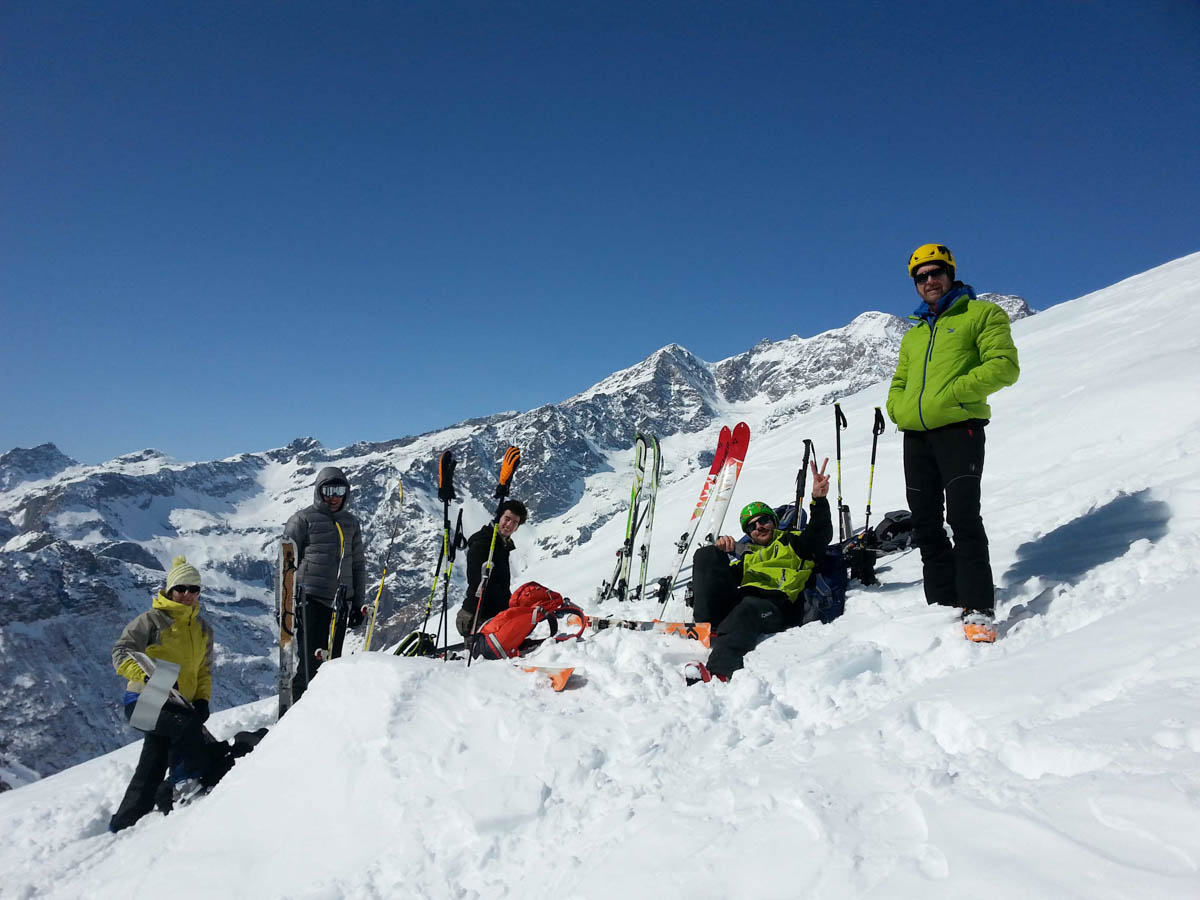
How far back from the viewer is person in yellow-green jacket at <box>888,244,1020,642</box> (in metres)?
4.56

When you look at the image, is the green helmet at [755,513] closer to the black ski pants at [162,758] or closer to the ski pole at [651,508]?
the ski pole at [651,508]

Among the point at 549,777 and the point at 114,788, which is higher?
the point at 549,777

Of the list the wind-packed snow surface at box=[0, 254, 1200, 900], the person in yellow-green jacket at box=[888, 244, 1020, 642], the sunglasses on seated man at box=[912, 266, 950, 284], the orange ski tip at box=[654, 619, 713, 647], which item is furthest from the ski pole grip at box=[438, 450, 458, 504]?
the sunglasses on seated man at box=[912, 266, 950, 284]

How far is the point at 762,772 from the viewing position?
9.40 ft

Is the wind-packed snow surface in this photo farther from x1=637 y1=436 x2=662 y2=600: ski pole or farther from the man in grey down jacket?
x1=637 y1=436 x2=662 y2=600: ski pole

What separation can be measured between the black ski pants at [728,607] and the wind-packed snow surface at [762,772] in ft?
0.72

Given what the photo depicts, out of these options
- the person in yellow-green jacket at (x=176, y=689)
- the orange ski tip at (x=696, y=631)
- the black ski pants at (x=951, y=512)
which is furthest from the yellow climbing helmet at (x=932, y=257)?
the person in yellow-green jacket at (x=176, y=689)

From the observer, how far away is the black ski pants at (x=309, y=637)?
6223 millimetres

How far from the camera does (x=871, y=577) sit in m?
7.00

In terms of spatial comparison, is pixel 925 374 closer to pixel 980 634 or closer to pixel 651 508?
pixel 980 634

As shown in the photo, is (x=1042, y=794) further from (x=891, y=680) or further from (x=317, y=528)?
(x=317, y=528)

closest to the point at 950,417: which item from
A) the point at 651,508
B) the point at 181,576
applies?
the point at 181,576

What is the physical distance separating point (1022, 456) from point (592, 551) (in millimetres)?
11094

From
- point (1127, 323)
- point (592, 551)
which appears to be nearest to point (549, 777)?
point (592, 551)
